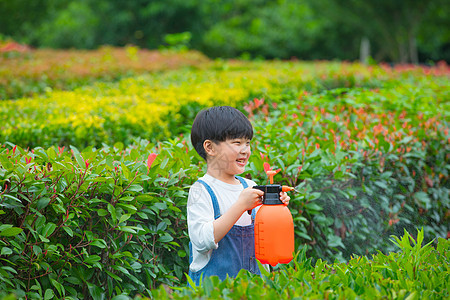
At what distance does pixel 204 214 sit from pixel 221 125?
0.39m

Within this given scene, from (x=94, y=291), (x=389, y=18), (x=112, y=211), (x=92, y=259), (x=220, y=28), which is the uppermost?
(x=389, y=18)

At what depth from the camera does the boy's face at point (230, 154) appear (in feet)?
6.75

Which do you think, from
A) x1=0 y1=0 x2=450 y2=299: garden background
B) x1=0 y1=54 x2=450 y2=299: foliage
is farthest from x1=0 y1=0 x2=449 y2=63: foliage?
x1=0 y1=54 x2=450 y2=299: foliage

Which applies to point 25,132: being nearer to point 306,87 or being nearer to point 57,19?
point 306,87

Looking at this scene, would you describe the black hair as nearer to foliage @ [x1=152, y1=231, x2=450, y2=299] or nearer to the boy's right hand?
the boy's right hand

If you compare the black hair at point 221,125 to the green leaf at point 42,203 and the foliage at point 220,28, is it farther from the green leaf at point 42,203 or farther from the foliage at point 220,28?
the foliage at point 220,28

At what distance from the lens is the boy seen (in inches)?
80.4

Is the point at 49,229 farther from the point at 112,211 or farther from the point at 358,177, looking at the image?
the point at 358,177

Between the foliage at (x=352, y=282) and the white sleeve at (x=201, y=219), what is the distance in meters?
0.21

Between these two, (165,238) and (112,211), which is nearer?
(112,211)

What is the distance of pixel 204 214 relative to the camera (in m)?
2.02

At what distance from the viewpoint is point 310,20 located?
23.7 m

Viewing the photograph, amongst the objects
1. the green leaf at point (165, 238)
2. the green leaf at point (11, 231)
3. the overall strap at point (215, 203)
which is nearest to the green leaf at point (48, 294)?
the green leaf at point (11, 231)

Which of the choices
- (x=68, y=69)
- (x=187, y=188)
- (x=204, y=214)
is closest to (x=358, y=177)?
(x=187, y=188)
